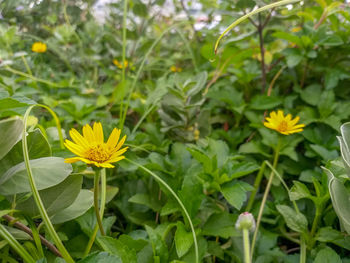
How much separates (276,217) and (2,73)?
3.64 ft

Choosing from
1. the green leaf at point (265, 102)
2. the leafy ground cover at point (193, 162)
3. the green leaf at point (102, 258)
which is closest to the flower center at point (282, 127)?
the leafy ground cover at point (193, 162)

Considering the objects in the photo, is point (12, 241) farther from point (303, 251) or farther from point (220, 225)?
point (303, 251)

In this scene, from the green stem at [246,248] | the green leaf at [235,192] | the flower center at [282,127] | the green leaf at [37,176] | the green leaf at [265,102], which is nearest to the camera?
the green stem at [246,248]

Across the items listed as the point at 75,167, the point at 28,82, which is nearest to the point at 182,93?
the point at 75,167

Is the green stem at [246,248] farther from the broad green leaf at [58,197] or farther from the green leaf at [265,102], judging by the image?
the green leaf at [265,102]

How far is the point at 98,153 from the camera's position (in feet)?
1.77

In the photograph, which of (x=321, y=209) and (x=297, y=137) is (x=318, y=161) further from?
(x=321, y=209)

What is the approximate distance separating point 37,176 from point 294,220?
A: 49cm

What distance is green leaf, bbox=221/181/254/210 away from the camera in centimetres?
64

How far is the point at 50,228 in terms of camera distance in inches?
18.7

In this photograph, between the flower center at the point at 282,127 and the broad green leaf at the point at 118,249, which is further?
the flower center at the point at 282,127

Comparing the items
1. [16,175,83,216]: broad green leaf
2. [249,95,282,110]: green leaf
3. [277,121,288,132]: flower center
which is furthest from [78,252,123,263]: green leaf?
[249,95,282,110]: green leaf

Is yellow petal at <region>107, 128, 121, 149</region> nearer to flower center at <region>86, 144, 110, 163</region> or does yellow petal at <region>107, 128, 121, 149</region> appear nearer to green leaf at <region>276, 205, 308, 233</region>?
flower center at <region>86, 144, 110, 163</region>

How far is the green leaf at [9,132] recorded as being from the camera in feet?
1.62
